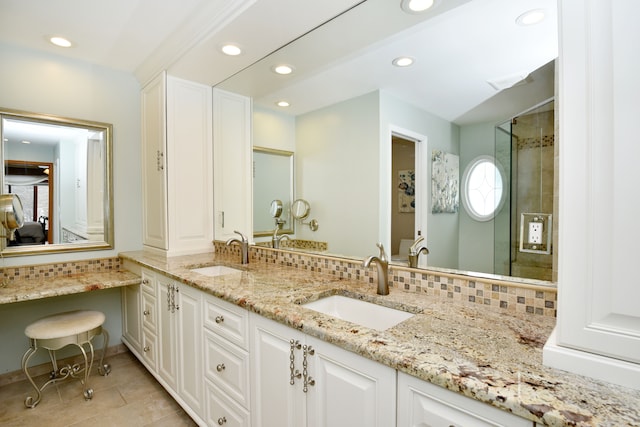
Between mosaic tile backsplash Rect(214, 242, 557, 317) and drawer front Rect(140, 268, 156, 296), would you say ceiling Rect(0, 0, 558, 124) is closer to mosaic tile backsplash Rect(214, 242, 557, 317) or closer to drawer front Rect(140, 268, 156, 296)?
mosaic tile backsplash Rect(214, 242, 557, 317)

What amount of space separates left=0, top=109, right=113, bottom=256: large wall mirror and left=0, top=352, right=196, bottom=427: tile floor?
1.02 metres

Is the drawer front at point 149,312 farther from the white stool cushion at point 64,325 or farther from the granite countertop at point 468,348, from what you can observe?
the granite countertop at point 468,348

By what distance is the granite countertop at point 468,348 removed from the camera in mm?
642

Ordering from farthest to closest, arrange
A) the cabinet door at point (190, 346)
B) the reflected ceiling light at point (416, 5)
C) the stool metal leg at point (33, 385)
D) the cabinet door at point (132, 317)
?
the cabinet door at point (132, 317) < the stool metal leg at point (33, 385) < the cabinet door at point (190, 346) < the reflected ceiling light at point (416, 5)

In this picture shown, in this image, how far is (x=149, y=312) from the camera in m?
2.30

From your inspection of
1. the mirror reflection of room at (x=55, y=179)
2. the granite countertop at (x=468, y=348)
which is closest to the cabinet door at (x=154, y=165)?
the mirror reflection of room at (x=55, y=179)

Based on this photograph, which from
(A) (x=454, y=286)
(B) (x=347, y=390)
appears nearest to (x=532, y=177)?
(A) (x=454, y=286)

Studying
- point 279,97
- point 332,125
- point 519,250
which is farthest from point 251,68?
point 519,250

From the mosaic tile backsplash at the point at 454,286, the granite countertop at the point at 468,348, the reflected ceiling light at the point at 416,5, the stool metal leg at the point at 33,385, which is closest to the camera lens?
the granite countertop at the point at 468,348

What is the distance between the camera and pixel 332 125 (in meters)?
→ 2.03

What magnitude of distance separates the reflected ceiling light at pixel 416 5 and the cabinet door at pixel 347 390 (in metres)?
1.48

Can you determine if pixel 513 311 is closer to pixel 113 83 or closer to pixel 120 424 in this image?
pixel 120 424

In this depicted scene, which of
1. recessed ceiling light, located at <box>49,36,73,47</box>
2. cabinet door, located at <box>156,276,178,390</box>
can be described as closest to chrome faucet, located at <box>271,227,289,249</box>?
cabinet door, located at <box>156,276,178,390</box>

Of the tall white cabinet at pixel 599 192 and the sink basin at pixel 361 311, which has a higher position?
the tall white cabinet at pixel 599 192
